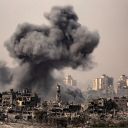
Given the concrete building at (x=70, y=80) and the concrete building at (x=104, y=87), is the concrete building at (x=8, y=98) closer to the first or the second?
the concrete building at (x=70, y=80)

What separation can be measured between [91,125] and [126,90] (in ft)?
33.4

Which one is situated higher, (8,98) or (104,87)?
(104,87)

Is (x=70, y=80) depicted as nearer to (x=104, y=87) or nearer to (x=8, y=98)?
(x=8, y=98)

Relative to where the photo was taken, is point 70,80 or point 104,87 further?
point 104,87

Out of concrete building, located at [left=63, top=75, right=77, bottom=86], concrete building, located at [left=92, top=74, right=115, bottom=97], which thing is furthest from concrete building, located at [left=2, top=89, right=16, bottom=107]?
concrete building, located at [left=92, top=74, right=115, bottom=97]

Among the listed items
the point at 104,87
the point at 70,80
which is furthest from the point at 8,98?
the point at 104,87

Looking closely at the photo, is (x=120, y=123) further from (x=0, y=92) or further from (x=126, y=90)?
(x=126, y=90)

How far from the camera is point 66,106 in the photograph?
12.1m

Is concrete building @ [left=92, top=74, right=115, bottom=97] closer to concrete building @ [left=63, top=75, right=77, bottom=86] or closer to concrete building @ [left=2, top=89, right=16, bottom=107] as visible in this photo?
concrete building @ [left=63, top=75, right=77, bottom=86]

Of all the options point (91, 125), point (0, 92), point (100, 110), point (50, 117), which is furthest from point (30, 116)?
point (0, 92)

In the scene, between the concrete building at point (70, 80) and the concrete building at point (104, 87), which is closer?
the concrete building at point (70, 80)

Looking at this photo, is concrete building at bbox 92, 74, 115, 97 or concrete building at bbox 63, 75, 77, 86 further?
concrete building at bbox 92, 74, 115, 97

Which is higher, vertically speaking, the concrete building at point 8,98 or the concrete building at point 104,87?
the concrete building at point 104,87

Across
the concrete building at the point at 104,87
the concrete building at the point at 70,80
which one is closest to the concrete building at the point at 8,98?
the concrete building at the point at 70,80
